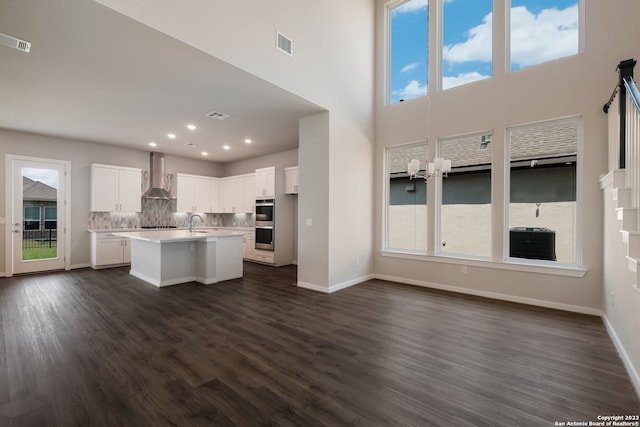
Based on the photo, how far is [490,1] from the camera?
4648mm

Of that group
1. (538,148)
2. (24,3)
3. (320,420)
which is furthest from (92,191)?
(538,148)

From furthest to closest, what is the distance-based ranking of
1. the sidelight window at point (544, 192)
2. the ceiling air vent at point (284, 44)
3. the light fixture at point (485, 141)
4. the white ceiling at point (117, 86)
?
the light fixture at point (485, 141), the sidelight window at point (544, 192), the ceiling air vent at point (284, 44), the white ceiling at point (117, 86)

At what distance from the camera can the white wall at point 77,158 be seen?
5.87 meters

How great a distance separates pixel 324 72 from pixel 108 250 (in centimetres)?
643

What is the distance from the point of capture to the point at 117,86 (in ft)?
12.5

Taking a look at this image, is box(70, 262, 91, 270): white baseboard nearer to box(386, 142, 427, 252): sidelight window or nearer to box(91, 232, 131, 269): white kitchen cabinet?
box(91, 232, 131, 269): white kitchen cabinet

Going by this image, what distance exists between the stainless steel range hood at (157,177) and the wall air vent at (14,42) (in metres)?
5.15

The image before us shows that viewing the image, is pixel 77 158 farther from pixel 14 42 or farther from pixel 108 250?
pixel 14 42

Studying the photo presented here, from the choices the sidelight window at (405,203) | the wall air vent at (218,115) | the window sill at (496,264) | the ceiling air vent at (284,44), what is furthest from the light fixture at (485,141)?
the wall air vent at (218,115)

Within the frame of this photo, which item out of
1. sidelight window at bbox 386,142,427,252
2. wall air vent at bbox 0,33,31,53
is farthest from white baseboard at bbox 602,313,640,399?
wall air vent at bbox 0,33,31,53

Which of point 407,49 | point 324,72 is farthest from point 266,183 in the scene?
point 407,49

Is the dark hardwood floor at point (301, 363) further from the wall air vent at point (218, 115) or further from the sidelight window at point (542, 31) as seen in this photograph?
the sidelight window at point (542, 31)

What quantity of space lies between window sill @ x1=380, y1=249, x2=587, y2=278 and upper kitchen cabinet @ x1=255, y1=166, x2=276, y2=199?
11.1 ft

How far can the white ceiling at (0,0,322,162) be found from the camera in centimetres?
258
